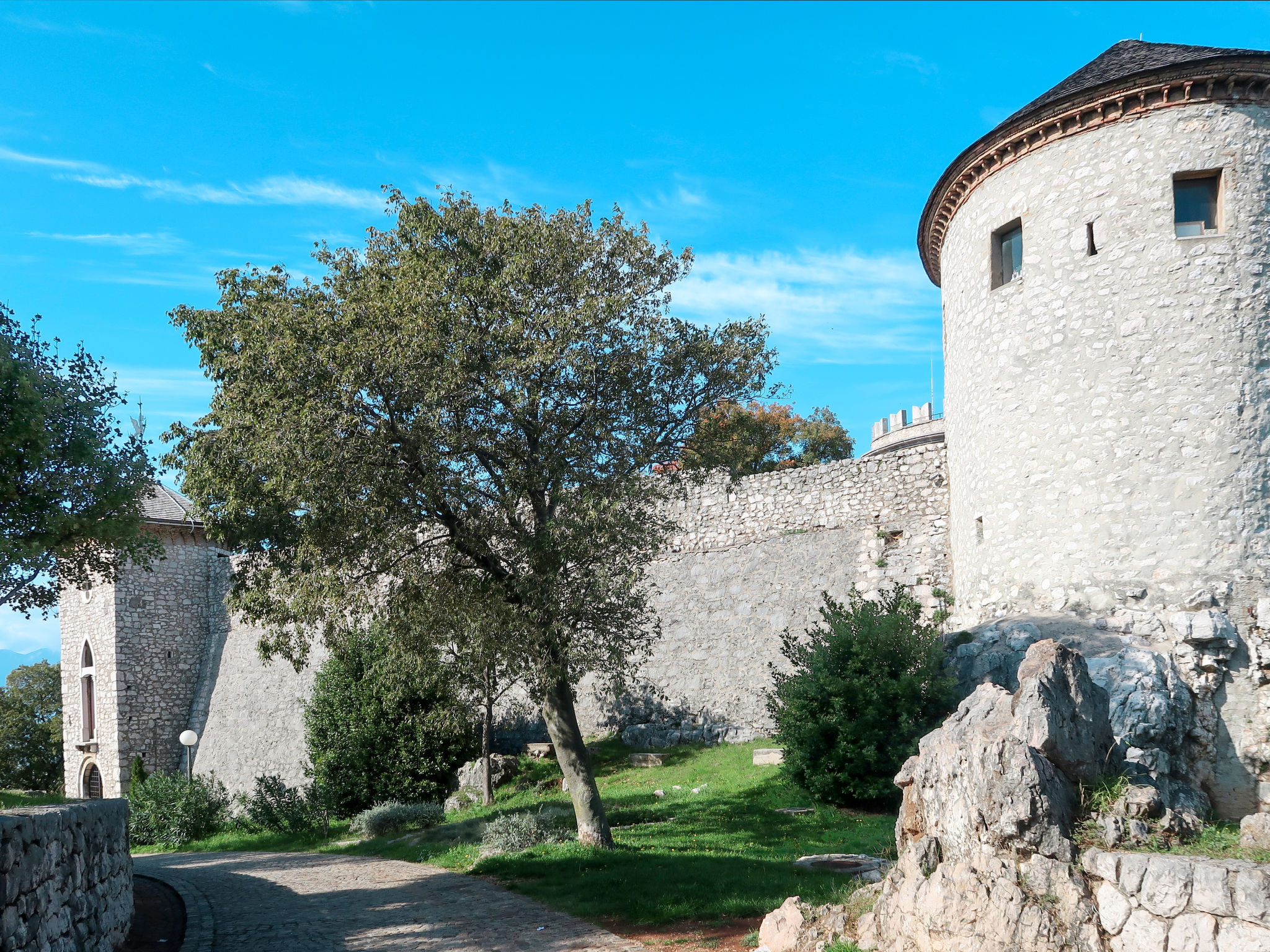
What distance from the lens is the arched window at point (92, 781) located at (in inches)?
1347

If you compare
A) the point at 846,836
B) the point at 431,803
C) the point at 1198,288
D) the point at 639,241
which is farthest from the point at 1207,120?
the point at 431,803

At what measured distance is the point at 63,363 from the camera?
14242mm

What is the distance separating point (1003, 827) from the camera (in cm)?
792

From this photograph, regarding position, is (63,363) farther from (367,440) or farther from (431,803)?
(431,803)

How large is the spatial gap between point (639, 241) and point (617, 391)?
241cm

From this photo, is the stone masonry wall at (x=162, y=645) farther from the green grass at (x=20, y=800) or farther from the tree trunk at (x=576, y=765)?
the tree trunk at (x=576, y=765)

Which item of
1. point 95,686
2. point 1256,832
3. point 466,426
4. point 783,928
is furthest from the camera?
point 95,686

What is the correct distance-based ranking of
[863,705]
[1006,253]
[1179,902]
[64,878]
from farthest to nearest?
1. [1006,253]
2. [863,705]
3. [64,878]
4. [1179,902]

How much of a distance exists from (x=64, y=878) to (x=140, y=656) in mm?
28572

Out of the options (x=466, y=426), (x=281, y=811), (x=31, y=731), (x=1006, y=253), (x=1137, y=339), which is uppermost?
(x=1006, y=253)

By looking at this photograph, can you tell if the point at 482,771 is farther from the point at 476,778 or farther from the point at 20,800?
the point at 20,800

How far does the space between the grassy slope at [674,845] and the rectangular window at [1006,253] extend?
9.12 m

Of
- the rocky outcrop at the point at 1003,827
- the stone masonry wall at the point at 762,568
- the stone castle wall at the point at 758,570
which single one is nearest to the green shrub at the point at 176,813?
the stone castle wall at the point at 758,570

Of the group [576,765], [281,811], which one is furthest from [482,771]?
[576,765]
